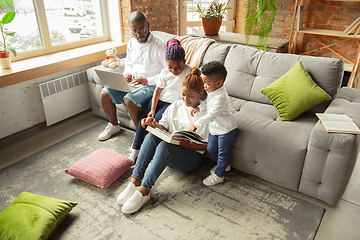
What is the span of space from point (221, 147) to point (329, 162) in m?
0.70

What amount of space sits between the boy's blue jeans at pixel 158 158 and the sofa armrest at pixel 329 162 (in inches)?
30.6

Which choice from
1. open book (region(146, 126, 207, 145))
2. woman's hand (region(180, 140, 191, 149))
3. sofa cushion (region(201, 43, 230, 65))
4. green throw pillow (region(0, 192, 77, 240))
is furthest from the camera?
sofa cushion (region(201, 43, 230, 65))

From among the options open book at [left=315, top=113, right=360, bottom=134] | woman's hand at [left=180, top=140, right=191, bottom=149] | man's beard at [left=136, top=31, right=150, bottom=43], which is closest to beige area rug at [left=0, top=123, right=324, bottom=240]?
woman's hand at [left=180, top=140, right=191, bottom=149]

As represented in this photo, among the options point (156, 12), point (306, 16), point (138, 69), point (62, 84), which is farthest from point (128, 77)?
point (306, 16)

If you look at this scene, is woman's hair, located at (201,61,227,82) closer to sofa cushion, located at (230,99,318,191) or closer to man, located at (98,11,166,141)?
sofa cushion, located at (230,99,318,191)

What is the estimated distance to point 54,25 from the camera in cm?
302

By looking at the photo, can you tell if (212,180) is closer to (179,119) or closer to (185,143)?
(185,143)

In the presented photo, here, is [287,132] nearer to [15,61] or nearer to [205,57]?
[205,57]

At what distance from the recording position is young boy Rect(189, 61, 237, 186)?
177 cm

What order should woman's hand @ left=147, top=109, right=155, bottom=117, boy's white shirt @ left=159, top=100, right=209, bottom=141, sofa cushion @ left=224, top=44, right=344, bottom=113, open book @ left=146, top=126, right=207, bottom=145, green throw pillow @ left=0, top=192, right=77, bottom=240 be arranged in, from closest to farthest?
green throw pillow @ left=0, top=192, right=77, bottom=240, open book @ left=146, top=126, right=207, bottom=145, boy's white shirt @ left=159, top=100, right=209, bottom=141, sofa cushion @ left=224, top=44, right=344, bottom=113, woman's hand @ left=147, top=109, right=155, bottom=117

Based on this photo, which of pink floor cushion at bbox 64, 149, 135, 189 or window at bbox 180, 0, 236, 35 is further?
window at bbox 180, 0, 236, 35

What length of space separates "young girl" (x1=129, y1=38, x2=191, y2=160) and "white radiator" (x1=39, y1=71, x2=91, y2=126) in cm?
112

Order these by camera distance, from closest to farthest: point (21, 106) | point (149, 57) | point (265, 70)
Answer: point (265, 70)
point (149, 57)
point (21, 106)

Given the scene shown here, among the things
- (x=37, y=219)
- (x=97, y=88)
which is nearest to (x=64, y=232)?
(x=37, y=219)
